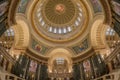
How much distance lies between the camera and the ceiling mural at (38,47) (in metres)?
35.4

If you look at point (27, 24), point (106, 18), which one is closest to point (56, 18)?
point (27, 24)

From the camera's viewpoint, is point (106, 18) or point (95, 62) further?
point (95, 62)

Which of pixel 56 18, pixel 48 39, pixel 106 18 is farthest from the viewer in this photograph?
pixel 56 18

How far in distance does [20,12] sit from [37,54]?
23.9 ft

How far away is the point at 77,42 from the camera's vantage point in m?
36.4

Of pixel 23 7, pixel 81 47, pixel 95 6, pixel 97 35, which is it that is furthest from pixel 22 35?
pixel 95 6

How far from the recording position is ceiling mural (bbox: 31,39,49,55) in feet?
116

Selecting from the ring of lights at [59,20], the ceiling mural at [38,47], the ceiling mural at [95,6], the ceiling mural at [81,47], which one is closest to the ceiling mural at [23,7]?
the ring of lights at [59,20]

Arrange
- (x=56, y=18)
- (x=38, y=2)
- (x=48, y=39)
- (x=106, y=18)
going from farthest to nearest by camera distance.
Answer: (x=56, y=18)
(x=48, y=39)
(x=38, y=2)
(x=106, y=18)

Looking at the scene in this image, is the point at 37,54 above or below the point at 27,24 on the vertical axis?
below

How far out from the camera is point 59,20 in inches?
1606

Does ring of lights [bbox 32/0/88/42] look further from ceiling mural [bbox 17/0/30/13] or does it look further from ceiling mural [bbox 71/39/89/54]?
ceiling mural [bbox 17/0/30/13]

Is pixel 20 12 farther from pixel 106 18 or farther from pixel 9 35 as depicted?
pixel 106 18

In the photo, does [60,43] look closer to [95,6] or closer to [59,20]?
[59,20]
